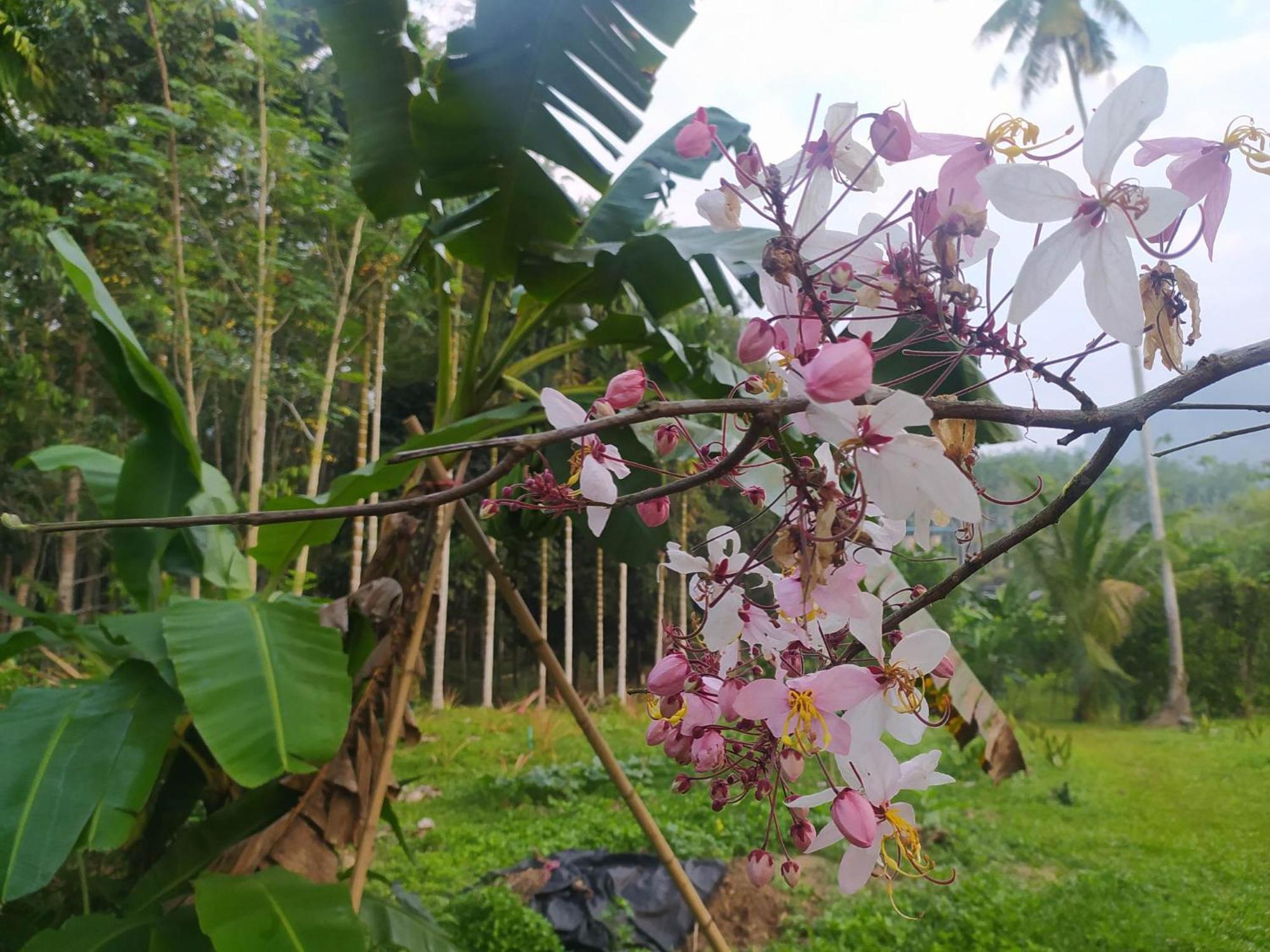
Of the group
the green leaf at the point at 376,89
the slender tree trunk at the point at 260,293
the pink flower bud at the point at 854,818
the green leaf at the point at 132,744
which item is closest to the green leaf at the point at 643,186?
the green leaf at the point at 376,89

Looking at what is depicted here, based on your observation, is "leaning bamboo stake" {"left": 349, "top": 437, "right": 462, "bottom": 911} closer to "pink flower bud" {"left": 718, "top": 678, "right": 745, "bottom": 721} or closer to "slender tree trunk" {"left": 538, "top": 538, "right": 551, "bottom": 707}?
"pink flower bud" {"left": 718, "top": 678, "right": 745, "bottom": 721}

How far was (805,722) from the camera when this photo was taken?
0.23m

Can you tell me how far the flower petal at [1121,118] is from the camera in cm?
20

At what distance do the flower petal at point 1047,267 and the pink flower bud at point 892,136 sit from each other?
54 millimetres

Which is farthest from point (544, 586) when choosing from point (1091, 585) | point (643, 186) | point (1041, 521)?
point (1041, 521)

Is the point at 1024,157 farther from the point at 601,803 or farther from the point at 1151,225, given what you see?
the point at 601,803

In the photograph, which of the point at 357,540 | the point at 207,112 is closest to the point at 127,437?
the point at 357,540

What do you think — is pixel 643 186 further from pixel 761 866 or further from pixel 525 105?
pixel 761 866

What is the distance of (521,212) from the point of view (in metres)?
1.05

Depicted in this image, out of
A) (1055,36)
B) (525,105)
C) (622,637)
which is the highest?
(1055,36)

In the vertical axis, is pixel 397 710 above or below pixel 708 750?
below

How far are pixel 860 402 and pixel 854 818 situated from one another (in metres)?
0.13

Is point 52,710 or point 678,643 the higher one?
point 678,643

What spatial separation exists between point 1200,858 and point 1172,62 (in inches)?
54.8
